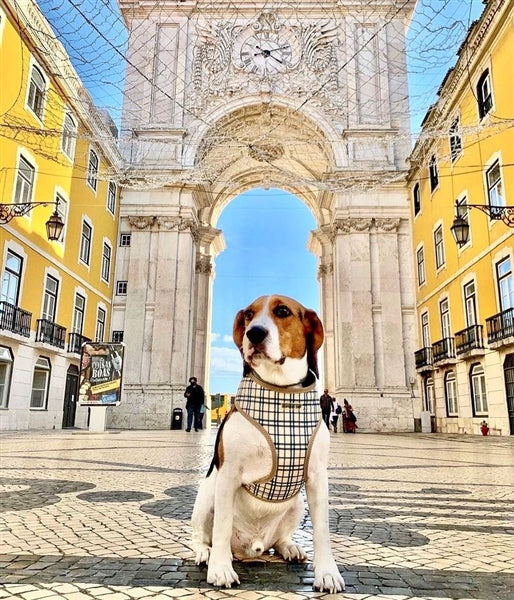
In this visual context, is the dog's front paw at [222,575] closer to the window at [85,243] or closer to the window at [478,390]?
the window at [478,390]

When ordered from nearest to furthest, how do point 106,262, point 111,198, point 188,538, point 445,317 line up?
1. point 188,538
2. point 445,317
3. point 106,262
4. point 111,198

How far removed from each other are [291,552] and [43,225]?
13.8 meters

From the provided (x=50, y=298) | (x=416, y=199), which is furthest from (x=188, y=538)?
(x=416, y=199)

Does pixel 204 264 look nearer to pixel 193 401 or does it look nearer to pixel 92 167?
pixel 92 167

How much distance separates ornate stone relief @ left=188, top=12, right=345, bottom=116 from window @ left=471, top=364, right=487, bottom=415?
38.7 feet

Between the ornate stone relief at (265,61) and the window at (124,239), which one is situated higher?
the ornate stone relief at (265,61)

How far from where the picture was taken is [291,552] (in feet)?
6.00

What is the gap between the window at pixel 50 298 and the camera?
46.2 ft

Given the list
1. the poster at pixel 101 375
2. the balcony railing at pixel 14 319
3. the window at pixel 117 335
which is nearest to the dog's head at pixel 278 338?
the poster at pixel 101 375

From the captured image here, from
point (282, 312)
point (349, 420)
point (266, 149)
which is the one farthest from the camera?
point (266, 149)

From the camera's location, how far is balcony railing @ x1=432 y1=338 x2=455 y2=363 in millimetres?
14945

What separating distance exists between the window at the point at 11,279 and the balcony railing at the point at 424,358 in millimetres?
13370

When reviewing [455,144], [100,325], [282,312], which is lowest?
[282,312]

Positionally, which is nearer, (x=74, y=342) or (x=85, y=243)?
(x=74, y=342)
